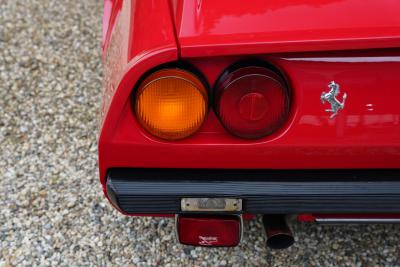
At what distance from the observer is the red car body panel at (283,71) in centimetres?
152

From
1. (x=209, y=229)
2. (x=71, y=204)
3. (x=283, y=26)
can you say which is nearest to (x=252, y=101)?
(x=283, y=26)

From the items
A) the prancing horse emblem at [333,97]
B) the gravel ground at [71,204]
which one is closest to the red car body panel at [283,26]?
the prancing horse emblem at [333,97]

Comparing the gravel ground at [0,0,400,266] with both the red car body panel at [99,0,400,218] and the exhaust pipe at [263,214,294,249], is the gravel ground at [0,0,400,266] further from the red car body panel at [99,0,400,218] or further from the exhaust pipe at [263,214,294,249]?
the red car body panel at [99,0,400,218]

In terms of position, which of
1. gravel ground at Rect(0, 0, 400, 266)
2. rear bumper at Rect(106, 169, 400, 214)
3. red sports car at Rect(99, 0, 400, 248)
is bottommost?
gravel ground at Rect(0, 0, 400, 266)

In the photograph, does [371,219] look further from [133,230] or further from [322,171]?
[133,230]

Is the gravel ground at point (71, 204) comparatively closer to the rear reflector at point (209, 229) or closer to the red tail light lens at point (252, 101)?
the rear reflector at point (209, 229)

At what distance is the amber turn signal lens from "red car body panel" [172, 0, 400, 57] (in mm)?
96

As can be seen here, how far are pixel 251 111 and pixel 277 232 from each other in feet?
1.87

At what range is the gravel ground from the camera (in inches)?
99.0

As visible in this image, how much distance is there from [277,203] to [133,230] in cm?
112

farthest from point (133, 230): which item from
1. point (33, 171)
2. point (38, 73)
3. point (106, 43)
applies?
point (38, 73)

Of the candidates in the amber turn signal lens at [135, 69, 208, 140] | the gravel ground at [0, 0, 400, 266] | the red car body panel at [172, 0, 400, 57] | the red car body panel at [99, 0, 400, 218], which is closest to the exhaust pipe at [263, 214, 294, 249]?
the red car body panel at [99, 0, 400, 218]

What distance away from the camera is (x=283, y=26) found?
5.09ft

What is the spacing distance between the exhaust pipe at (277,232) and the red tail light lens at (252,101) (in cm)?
48
